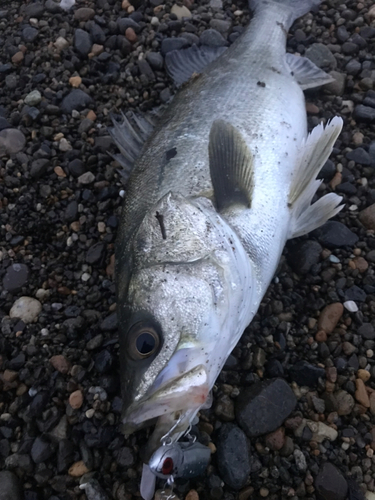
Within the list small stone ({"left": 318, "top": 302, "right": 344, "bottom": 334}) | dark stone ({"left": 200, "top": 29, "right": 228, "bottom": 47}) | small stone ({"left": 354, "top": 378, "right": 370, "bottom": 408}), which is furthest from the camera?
dark stone ({"left": 200, "top": 29, "right": 228, "bottom": 47})

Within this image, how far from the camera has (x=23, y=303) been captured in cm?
296

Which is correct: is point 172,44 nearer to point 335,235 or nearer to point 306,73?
point 306,73

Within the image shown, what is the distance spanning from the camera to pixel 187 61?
3.67 meters

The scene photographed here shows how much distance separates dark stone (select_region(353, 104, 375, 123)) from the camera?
3.48 meters

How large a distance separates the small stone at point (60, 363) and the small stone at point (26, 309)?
377mm

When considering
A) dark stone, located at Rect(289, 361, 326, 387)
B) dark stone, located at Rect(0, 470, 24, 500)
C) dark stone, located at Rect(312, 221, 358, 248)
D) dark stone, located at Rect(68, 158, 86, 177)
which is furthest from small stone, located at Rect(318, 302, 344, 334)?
dark stone, located at Rect(68, 158, 86, 177)

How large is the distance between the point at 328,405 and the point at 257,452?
0.52 m

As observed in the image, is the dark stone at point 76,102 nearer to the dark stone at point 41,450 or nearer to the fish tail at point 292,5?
the fish tail at point 292,5

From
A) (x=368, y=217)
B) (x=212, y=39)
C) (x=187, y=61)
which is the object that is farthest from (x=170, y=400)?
(x=212, y=39)

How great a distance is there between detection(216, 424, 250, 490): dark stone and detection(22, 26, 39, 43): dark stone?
4.07m

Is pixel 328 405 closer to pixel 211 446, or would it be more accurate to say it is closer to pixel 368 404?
pixel 368 404

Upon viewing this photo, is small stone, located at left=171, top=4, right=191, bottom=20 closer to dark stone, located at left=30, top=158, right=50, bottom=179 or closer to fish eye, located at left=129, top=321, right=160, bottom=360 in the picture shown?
dark stone, located at left=30, top=158, right=50, bottom=179

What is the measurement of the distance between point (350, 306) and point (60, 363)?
1.94 m

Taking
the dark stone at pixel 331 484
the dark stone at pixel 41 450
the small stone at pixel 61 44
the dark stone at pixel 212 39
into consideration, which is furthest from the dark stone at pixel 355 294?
the small stone at pixel 61 44
